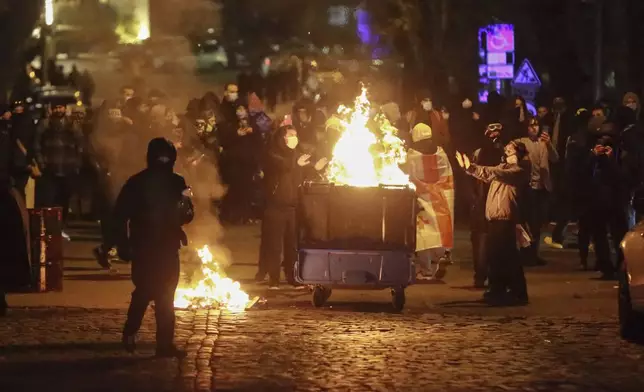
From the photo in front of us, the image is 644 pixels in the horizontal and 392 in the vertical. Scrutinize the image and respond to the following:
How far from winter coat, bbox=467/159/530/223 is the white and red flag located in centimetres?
123

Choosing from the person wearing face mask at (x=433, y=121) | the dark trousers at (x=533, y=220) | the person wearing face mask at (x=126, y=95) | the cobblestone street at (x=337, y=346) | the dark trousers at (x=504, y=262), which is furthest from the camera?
the person wearing face mask at (x=126, y=95)

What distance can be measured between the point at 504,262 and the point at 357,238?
1.82 m

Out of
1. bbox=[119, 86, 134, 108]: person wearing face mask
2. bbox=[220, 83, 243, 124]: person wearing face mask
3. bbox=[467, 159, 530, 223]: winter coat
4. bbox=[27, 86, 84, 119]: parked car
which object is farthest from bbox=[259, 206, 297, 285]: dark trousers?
bbox=[27, 86, 84, 119]: parked car

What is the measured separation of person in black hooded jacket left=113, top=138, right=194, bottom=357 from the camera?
11.0m

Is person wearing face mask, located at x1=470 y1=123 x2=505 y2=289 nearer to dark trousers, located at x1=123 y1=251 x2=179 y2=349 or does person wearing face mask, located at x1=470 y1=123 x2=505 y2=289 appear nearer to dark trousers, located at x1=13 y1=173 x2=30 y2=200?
dark trousers, located at x1=123 y1=251 x2=179 y2=349

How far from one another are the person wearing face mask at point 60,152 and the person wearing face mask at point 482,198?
300 inches

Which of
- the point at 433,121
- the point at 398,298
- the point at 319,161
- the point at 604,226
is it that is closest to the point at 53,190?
the point at 433,121

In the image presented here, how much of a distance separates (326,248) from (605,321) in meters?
2.79

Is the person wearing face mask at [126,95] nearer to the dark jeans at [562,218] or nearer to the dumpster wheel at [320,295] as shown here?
the dark jeans at [562,218]

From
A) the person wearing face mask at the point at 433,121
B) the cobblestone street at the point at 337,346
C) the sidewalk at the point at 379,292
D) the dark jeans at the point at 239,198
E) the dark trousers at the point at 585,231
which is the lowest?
the cobblestone street at the point at 337,346

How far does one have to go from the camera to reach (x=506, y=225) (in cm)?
1487

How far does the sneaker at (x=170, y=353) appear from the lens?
11.1m

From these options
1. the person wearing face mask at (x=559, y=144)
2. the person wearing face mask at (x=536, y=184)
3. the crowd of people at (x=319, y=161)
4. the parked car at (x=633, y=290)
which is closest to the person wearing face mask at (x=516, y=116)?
the crowd of people at (x=319, y=161)

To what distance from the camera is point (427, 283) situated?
54.3 ft
